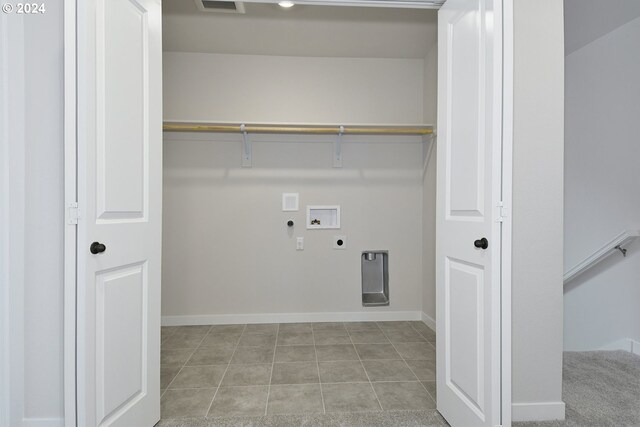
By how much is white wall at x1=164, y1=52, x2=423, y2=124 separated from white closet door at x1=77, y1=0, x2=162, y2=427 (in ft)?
5.27

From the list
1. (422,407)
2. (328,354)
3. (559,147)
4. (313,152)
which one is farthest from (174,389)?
(559,147)

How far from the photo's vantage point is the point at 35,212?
5.02 feet

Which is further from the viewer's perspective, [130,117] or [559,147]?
[559,147]

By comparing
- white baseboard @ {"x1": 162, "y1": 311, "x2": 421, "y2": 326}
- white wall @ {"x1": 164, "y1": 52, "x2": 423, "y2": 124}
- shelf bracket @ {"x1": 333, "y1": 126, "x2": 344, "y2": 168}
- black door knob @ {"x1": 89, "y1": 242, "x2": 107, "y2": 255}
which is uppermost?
white wall @ {"x1": 164, "y1": 52, "x2": 423, "y2": 124}

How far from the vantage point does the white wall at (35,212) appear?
4.93 feet

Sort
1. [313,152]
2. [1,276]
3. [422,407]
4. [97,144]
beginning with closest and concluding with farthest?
1. [97,144]
2. [1,276]
3. [422,407]
4. [313,152]

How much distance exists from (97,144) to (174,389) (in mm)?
1529

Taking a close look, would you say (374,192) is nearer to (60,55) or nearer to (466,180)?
(466,180)

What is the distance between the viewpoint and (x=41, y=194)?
1.54 m

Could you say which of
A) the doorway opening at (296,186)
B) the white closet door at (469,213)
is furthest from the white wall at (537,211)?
the doorway opening at (296,186)

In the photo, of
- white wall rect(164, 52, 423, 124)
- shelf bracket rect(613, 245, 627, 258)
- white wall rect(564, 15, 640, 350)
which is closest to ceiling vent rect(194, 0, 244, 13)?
white wall rect(164, 52, 423, 124)

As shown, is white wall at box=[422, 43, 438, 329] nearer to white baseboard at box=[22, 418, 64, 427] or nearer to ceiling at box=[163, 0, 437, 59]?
ceiling at box=[163, 0, 437, 59]

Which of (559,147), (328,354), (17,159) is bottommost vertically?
(328,354)

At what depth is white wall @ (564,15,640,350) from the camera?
2639mm
